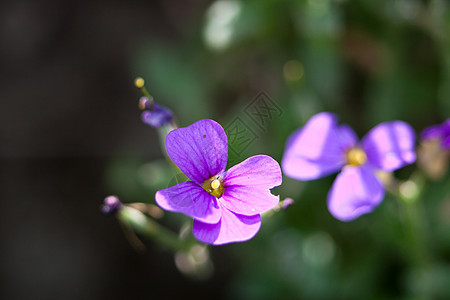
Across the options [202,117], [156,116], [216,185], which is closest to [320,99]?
[202,117]

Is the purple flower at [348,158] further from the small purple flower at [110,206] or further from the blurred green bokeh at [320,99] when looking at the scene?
the small purple flower at [110,206]

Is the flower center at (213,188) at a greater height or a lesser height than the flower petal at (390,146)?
greater

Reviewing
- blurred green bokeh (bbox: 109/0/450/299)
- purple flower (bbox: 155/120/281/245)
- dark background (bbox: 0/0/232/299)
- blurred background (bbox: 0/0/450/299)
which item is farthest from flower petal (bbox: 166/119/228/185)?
dark background (bbox: 0/0/232/299)

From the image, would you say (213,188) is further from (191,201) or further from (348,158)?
(348,158)

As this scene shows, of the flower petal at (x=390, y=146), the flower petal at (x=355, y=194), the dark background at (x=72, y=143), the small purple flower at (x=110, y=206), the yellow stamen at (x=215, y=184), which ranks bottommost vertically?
the flower petal at (x=355, y=194)

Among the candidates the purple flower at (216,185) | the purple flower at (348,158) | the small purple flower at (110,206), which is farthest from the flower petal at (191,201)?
the purple flower at (348,158)

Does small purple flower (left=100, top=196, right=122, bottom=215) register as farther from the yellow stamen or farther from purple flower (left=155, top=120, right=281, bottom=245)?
the yellow stamen
